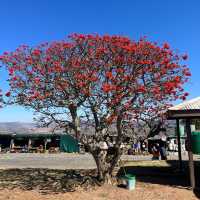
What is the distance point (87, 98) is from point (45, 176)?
551cm

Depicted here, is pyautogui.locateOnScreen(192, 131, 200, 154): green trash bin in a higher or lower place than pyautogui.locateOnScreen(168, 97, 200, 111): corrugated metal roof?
lower

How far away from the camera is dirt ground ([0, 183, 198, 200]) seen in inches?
443

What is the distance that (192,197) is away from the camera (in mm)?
11383

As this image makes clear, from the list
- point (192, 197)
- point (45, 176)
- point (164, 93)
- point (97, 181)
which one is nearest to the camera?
point (192, 197)

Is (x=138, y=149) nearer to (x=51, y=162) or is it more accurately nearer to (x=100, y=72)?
(x=51, y=162)

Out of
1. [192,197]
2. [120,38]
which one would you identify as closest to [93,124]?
[120,38]

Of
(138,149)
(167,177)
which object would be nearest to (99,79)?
(167,177)

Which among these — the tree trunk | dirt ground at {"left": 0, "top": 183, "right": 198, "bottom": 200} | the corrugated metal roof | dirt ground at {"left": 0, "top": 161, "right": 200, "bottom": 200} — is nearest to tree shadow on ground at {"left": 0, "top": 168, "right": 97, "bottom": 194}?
dirt ground at {"left": 0, "top": 161, "right": 200, "bottom": 200}

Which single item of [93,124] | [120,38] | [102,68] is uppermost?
[120,38]

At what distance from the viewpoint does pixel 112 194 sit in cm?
1177

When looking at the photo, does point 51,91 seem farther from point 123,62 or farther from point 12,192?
point 12,192

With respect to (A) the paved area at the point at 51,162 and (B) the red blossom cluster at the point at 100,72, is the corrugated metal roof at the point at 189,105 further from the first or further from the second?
(A) the paved area at the point at 51,162

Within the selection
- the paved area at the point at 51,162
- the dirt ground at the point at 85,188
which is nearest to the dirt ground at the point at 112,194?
the dirt ground at the point at 85,188

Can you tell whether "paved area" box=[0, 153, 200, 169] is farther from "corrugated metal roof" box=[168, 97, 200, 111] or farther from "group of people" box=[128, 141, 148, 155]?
"corrugated metal roof" box=[168, 97, 200, 111]
